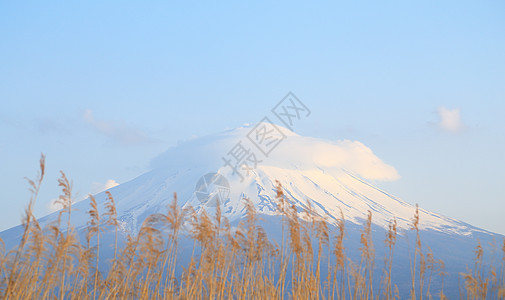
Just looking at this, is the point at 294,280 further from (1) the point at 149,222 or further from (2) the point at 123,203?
(2) the point at 123,203

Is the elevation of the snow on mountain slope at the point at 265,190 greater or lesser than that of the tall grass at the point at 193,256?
greater

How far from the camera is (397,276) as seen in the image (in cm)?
8669

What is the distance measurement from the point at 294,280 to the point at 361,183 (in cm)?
11901

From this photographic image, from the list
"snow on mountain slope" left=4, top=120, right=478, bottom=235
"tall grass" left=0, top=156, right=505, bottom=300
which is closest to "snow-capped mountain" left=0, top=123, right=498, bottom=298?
"snow on mountain slope" left=4, top=120, right=478, bottom=235

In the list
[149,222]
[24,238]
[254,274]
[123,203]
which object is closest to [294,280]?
[254,274]

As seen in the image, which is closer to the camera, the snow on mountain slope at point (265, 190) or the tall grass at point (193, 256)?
the tall grass at point (193, 256)

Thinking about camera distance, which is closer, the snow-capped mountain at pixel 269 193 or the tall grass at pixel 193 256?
the tall grass at pixel 193 256

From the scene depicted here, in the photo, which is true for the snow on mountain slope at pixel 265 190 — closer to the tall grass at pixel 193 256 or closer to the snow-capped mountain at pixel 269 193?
the snow-capped mountain at pixel 269 193

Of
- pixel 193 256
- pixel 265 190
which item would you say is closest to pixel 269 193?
pixel 265 190

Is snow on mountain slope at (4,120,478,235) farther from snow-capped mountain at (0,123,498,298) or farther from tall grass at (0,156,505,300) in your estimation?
tall grass at (0,156,505,300)

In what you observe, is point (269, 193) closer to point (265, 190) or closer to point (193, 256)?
point (265, 190)

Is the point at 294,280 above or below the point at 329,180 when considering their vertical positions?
below

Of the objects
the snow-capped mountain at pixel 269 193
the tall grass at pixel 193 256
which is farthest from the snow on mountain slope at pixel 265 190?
the tall grass at pixel 193 256

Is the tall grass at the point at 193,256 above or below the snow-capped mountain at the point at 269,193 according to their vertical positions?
below
